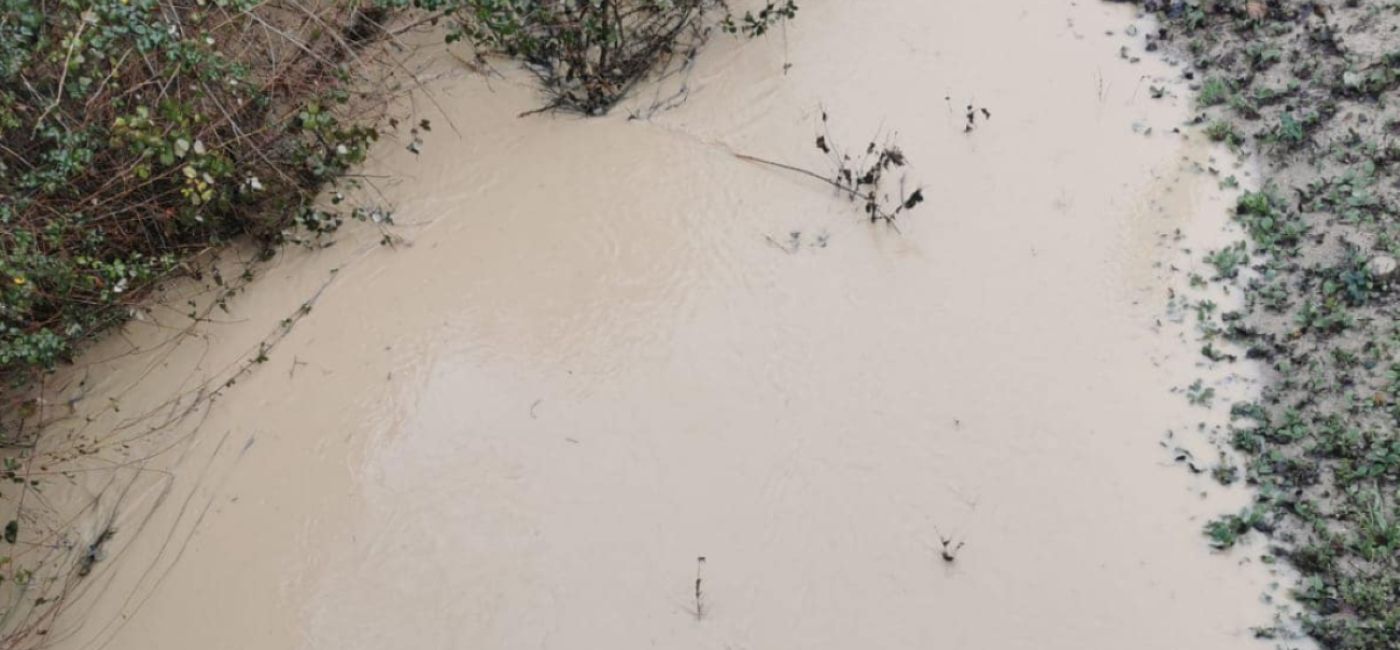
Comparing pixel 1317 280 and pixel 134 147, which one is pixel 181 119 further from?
pixel 1317 280

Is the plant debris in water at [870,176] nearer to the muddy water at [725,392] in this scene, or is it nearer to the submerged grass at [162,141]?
the muddy water at [725,392]

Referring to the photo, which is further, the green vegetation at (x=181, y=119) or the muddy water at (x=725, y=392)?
the green vegetation at (x=181, y=119)

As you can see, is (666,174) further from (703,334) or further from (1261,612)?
(1261,612)

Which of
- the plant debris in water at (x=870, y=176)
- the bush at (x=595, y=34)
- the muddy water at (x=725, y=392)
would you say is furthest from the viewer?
the bush at (x=595, y=34)

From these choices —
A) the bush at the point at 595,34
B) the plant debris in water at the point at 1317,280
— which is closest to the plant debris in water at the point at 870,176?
the bush at the point at 595,34

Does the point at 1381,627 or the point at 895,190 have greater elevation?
the point at 895,190

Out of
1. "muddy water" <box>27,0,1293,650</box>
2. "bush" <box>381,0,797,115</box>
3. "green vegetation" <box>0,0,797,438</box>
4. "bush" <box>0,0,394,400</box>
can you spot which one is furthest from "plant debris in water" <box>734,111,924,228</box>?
"bush" <box>0,0,394,400</box>

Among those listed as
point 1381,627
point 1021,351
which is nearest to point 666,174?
point 1021,351
